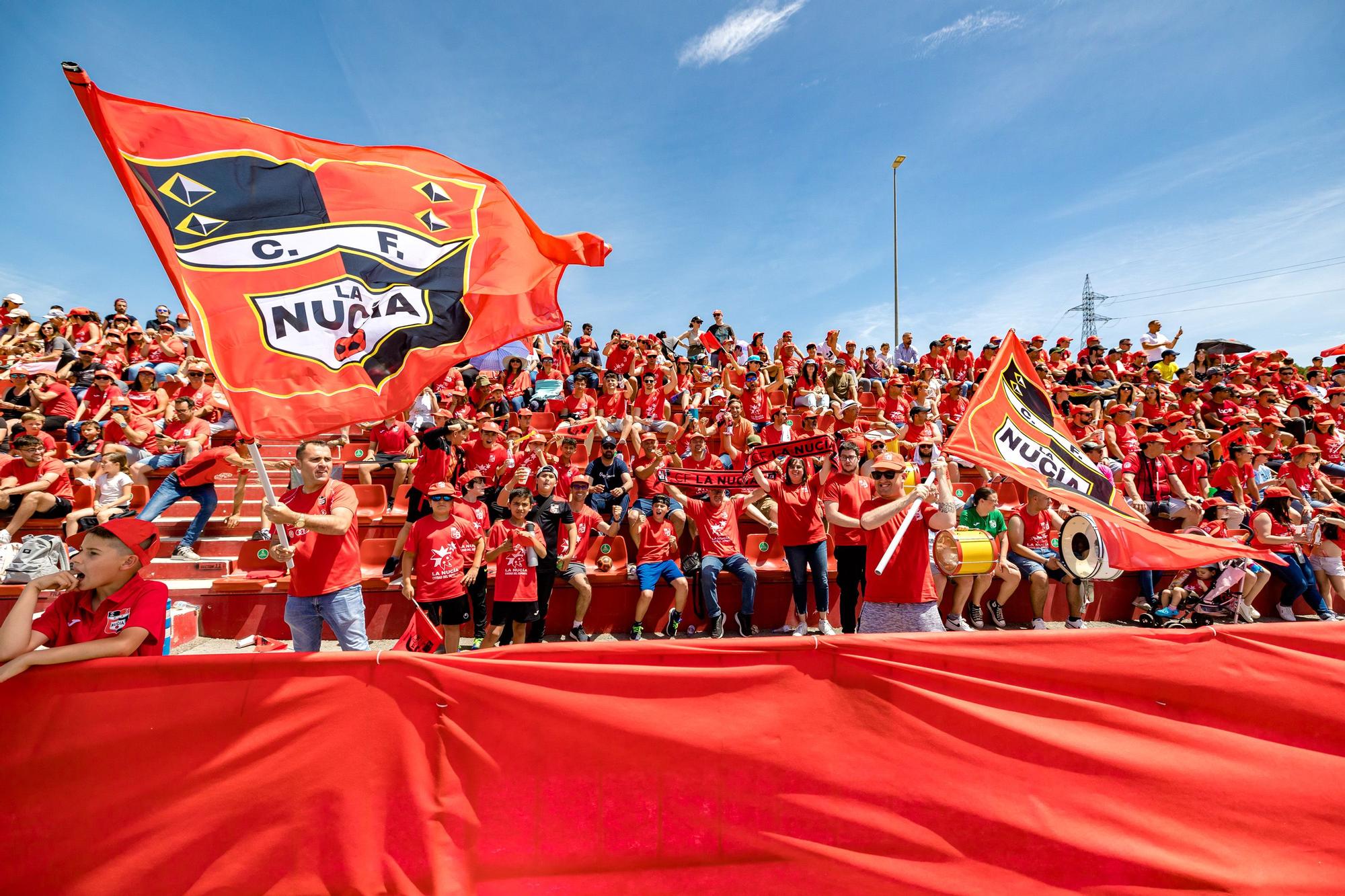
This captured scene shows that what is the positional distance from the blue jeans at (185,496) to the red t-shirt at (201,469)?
84 mm

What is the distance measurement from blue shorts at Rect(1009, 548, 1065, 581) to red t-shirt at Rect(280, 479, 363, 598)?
7336 millimetres

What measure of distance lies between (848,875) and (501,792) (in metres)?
1.57

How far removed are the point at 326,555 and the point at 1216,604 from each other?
9875mm

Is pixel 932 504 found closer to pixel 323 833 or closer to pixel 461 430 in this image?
pixel 323 833

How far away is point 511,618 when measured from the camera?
6.28 meters

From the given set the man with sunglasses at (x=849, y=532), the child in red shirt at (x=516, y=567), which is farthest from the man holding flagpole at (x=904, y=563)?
the child in red shirt at (x=516, y=567)

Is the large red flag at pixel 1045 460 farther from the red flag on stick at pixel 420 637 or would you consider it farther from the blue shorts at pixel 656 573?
the blue shorts at pixel 656 573

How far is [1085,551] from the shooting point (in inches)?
182

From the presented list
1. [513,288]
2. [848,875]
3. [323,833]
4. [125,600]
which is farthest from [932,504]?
[125,600]

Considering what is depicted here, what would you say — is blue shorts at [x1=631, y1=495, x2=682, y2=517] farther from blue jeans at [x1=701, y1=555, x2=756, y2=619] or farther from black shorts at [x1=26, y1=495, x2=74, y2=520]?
black shorts at [x1=26, y1=495, x2=74, y2=520]

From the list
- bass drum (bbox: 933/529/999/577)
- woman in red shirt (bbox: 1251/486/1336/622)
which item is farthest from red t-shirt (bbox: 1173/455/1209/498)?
bass drum (bbox: 933/529/999/577)

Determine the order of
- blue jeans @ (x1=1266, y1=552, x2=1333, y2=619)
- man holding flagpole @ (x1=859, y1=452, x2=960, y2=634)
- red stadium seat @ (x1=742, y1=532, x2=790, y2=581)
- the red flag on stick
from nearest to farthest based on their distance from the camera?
the red flag on stick → man holding flagpole @ (x1=859, y1=452, x2=960, y2=634) → blue jeans @ (x1=1266, y1=552, x2=1333, y2=619) → red stadium seat @ (x1=742, y1=532, x2=790, y2=581)

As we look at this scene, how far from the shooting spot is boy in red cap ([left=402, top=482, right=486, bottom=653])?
558 centimetres

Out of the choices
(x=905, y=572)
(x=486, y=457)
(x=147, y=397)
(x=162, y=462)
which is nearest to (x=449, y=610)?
(x=486, y=457)
